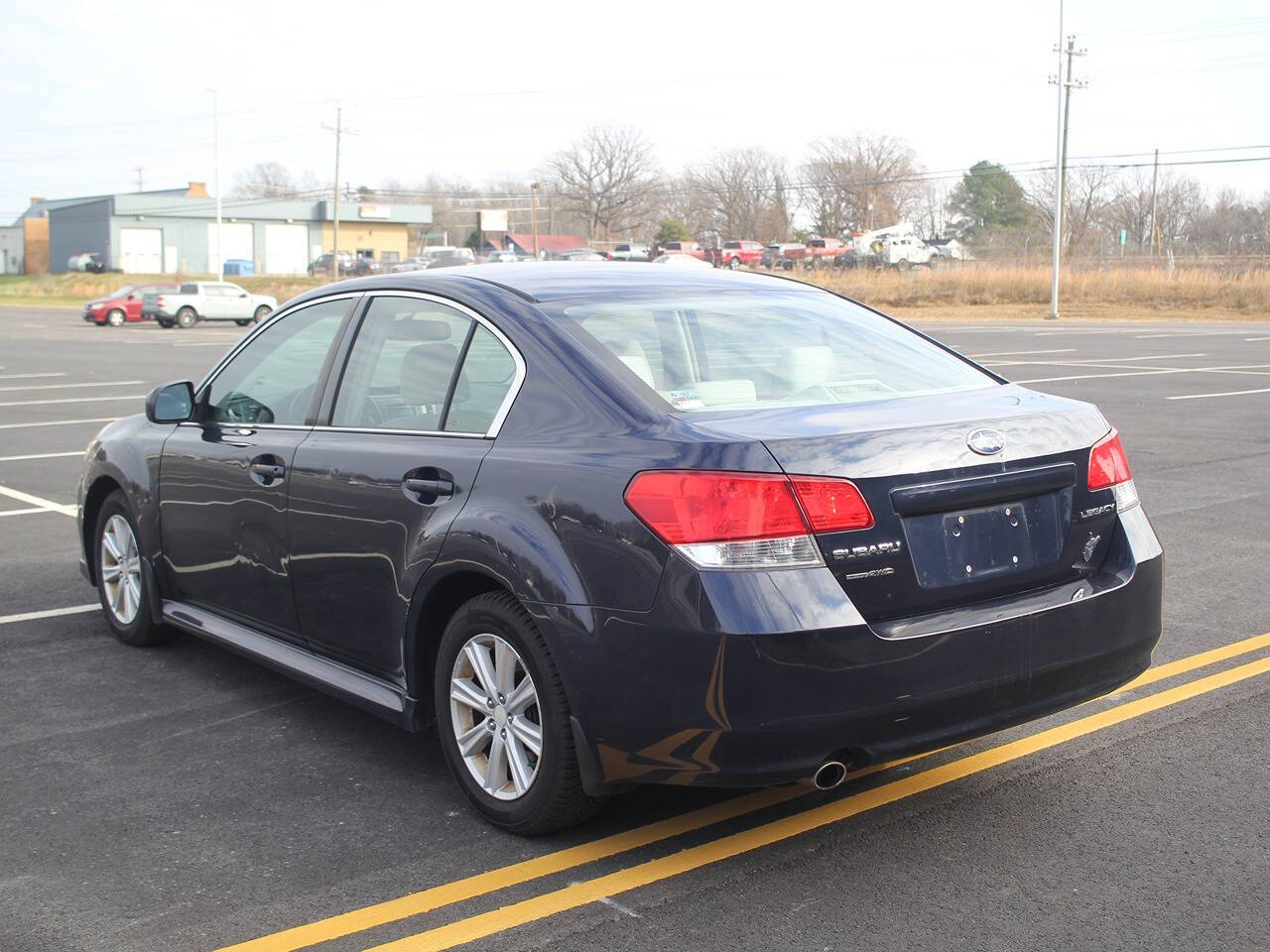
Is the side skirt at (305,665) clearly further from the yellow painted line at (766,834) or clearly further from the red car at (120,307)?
the red car at (120,307)

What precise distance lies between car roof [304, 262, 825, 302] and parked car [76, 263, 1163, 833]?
0.02 meters

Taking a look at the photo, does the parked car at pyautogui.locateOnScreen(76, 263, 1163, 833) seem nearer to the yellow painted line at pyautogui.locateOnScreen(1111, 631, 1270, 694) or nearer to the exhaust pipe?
the exhaust pipe

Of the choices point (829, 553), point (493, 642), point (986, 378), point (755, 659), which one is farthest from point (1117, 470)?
point (493, 642)

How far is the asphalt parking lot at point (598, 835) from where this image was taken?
3371 millimetres

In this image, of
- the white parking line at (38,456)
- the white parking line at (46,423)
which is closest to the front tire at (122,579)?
the white parking line at (38,456)

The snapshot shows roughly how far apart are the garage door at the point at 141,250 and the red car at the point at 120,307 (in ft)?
184

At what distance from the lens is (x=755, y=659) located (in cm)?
333

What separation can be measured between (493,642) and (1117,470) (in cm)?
194

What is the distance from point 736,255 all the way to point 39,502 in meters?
73.1

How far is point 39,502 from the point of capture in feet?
33.3

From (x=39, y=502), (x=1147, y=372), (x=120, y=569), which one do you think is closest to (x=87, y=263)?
(x=1147, y=372)

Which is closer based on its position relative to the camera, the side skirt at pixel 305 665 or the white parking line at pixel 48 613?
the side skirt at pixel 305 665

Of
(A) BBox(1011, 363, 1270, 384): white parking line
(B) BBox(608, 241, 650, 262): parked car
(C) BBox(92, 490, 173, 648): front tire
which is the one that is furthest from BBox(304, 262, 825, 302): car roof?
(B) BBox(608, 241, 650, 262): parked car

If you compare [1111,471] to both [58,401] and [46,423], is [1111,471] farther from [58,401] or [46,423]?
[58,401]
